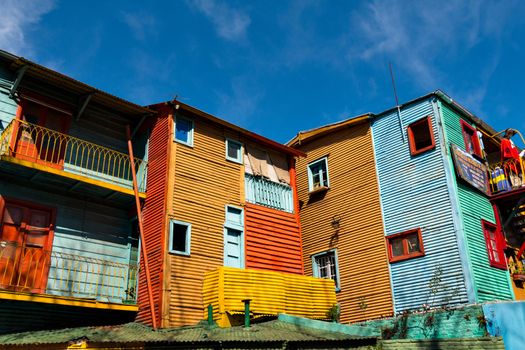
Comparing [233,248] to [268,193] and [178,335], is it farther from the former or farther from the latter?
[178,335]

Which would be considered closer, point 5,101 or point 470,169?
point 5,101

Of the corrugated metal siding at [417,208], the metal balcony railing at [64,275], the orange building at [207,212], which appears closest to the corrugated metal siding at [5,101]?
the metal balcony railing at [64,275]

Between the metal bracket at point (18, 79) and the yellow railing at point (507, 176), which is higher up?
the metal bracket at point (18, 79)

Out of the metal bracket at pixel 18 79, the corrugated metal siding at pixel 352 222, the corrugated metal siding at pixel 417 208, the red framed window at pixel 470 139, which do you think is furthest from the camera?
the red framed window at pixel 470 139

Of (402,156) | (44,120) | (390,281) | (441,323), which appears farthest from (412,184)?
(44,120)

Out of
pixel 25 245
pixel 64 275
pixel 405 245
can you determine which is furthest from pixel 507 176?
pixel 25 245

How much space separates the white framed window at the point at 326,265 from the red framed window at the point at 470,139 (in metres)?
6.89

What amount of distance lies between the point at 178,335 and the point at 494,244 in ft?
41.2

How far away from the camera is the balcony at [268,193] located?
19812 mm

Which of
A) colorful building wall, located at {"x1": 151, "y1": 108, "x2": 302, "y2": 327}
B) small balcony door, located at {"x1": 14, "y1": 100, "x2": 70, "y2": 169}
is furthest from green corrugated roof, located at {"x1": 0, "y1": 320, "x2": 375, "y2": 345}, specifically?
small balcony door, located at {"x1": 14, "y1": 100, "x2": 70, "y2": 169}

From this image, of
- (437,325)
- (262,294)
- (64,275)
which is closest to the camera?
(64,275)

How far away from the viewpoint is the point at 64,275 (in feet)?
52.1

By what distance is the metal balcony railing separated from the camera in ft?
48.8

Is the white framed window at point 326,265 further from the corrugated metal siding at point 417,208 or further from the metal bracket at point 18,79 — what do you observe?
the metal bracket at point 18,79
